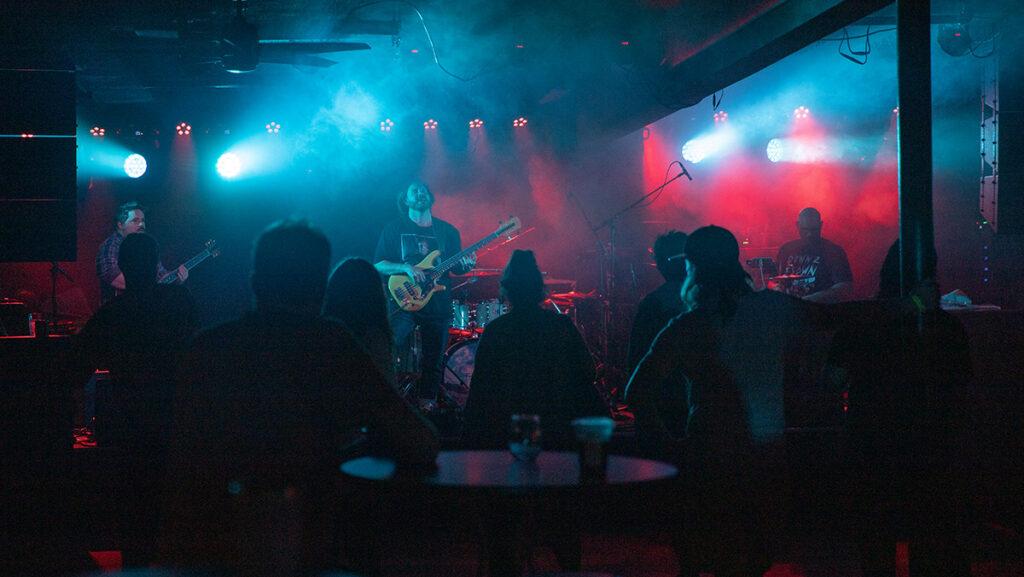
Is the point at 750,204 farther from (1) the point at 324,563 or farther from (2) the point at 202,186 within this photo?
(1) the point at 324,563

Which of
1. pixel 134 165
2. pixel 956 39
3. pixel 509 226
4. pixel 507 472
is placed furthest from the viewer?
pixel 134 165

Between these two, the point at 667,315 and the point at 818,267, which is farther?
the point at 818,267

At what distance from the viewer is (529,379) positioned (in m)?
4.20

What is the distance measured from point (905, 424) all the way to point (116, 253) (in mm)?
7032

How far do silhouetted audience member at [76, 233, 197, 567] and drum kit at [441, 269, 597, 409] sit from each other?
3.71m

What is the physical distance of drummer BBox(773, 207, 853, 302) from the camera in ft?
26.1

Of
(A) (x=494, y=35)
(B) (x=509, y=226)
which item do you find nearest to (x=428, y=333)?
(B) (x=509, y=226)

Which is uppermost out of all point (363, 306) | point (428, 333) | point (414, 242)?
point (414, 242)

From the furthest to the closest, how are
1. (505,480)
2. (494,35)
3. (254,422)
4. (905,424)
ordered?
(494,35)
(905,424)
(505,480)
(254,422)

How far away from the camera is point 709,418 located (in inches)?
125

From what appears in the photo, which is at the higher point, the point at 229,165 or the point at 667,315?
the point at 229,165

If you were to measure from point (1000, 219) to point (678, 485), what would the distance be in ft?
17.1

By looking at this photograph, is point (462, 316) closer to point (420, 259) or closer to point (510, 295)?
point (420, 259)

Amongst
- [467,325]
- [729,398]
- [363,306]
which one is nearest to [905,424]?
[729,398]
